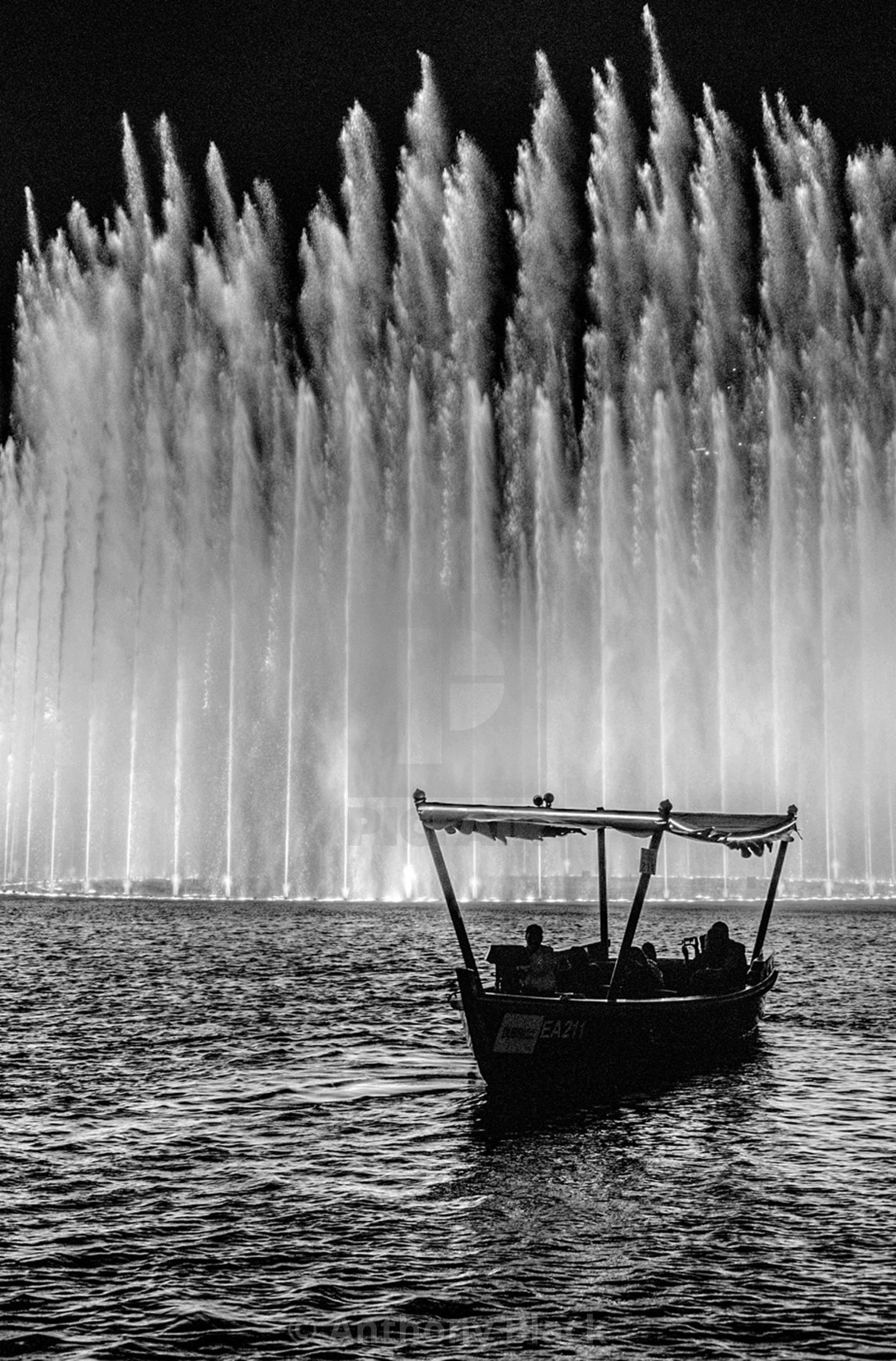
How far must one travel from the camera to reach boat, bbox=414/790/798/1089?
19.9 m

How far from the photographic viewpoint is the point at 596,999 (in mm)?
20609

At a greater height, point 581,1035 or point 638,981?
Result: point 638,981

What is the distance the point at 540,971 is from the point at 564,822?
242cm

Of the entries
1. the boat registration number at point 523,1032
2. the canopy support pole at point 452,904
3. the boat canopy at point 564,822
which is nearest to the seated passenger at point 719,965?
the boat canopy at point 564,822

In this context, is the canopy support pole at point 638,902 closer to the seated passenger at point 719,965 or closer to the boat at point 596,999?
the boat at point 596,999

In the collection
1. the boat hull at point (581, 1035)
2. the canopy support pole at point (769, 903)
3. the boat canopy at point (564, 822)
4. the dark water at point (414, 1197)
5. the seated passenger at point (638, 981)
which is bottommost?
the dark water at point (414, 1197)

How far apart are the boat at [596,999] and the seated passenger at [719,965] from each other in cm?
4

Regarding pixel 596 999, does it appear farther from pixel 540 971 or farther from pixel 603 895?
pixel 603 895

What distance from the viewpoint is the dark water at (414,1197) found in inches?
442

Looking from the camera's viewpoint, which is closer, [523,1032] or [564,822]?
[523,1032]

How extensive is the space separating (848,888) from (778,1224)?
2761 inches

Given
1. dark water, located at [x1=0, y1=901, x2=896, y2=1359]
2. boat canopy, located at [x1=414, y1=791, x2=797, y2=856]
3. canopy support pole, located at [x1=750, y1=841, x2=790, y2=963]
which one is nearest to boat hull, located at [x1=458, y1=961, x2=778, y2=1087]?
dark water, located at [x1=0, y1=901, x2=896, y2=1359]

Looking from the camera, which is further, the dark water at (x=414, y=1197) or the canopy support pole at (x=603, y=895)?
the canopy support pole at (x=603, y=895)

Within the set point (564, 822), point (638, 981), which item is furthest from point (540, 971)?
point (638, 981)
